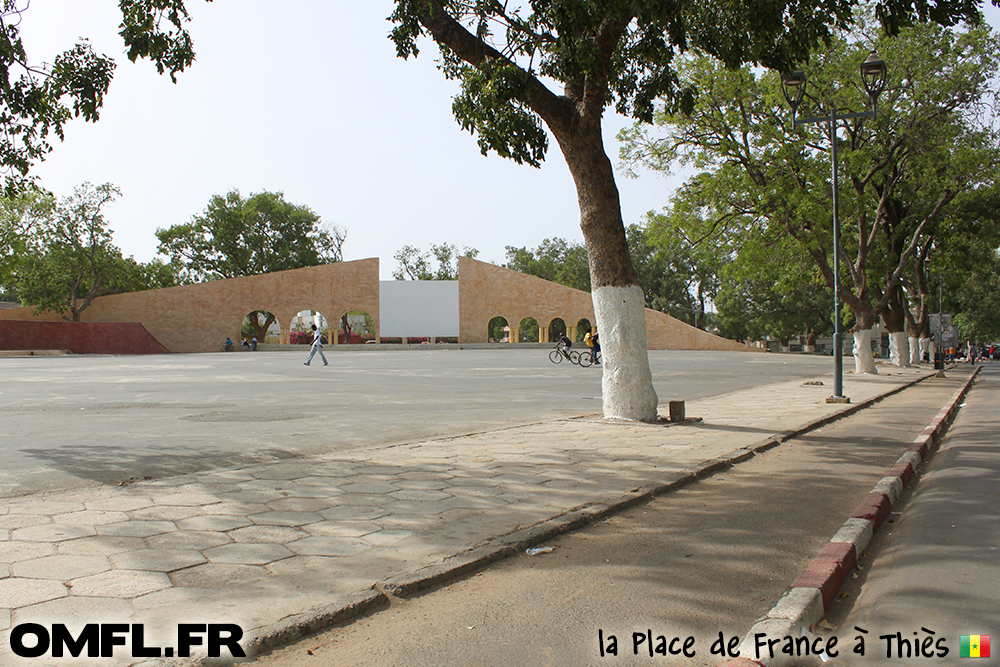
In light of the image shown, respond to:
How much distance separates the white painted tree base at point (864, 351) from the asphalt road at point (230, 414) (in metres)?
6.08

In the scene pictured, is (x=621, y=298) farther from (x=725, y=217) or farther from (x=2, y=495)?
(x=725, y=217)

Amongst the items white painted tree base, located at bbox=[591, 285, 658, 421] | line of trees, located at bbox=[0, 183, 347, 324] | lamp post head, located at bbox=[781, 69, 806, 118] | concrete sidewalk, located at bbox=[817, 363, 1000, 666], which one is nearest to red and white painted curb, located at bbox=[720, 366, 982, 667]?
concrete sidewalk, located at bbox=[817, 363, 1000, 666]

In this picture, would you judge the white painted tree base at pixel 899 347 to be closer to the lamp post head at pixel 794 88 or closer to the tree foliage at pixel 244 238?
the lamp post head at pixel 794 88

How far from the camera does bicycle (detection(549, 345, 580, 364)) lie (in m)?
27.4

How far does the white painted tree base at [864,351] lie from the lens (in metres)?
22.9

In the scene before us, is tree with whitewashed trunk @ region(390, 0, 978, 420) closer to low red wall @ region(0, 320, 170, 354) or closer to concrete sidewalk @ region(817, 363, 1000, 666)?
concrete sidewalk @ region(817, 363, 1000, 666)

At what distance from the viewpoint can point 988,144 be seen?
23.2m

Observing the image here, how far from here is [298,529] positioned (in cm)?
445

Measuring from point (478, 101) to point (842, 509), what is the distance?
6.46 m

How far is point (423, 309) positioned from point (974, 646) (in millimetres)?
56109

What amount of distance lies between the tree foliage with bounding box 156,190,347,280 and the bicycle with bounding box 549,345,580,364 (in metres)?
40.8

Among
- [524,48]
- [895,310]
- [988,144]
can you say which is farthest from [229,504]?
[895,310]

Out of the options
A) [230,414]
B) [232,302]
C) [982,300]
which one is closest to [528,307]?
[232,302]

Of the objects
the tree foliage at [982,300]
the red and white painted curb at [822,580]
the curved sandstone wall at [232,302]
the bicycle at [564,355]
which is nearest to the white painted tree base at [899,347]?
the bicycle at [564,355]
